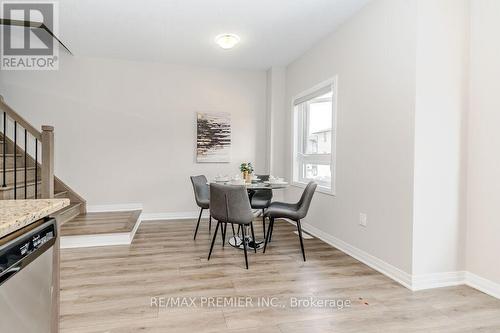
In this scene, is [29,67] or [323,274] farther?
[29,67]

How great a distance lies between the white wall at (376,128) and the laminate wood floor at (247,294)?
0.38 m

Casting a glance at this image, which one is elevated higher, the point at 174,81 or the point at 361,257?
the point at 174,81

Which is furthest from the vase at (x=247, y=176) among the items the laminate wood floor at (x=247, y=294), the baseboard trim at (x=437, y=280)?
the baseboard trim at (x=437, y=280)

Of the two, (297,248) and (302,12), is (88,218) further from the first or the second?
(302,12)

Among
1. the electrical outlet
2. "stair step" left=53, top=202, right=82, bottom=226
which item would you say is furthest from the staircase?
the electrical outlet

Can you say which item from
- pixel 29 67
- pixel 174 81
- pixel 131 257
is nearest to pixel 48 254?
pixel 131 257

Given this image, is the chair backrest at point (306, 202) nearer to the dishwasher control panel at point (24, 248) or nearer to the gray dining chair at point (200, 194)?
the gray dining chair at point (200, 194)

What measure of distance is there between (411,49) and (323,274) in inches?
82.2

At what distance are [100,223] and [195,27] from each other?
2.81 meters

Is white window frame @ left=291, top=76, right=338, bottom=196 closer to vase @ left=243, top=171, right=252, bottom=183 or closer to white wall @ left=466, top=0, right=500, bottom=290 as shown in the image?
vase @ left=243, top=171, right=252, bottom=183

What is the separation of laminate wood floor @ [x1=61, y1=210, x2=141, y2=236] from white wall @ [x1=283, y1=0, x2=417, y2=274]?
262cm

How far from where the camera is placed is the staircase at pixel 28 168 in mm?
2969

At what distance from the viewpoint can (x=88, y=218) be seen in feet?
13.6

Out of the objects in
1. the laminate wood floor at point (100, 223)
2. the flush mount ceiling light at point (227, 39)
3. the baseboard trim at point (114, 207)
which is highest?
the flush mount ceiling light at point (227, 39)
